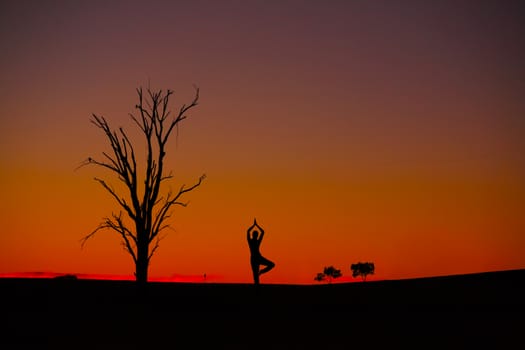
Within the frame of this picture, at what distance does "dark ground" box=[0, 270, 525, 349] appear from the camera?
12.3m

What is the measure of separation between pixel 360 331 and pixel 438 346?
2206 mm

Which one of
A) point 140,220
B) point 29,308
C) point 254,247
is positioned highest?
point 140,220

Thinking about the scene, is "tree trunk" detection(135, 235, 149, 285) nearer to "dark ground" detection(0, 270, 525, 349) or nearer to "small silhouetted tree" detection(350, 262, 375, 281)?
"dark ground" detection(0, 270, 525, 349)

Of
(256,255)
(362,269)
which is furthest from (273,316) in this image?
(362,269)

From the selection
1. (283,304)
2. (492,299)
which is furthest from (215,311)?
(492,299)

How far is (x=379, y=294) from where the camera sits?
21688mm

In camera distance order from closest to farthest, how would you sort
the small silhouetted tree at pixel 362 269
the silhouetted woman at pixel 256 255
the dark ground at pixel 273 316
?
the dark ground at pixel 273 316, the silhouetted woman at pixel 256 255, the small silhouetted tree at pixel 362 269

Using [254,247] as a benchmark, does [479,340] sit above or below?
below

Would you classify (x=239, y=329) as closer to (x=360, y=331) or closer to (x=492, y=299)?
(x=360, y=331)

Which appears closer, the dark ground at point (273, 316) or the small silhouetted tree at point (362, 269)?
the dark ground at point (273, 316)

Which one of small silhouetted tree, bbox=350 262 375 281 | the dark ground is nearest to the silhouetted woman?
the dark ground

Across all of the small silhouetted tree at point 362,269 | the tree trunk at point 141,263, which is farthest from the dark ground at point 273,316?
the small silhouetted tree at point 362,269

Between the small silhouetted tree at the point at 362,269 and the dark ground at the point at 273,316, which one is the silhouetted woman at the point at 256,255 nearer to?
the dark ground at the point at 273,316

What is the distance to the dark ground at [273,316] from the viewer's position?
1227 centimetres
